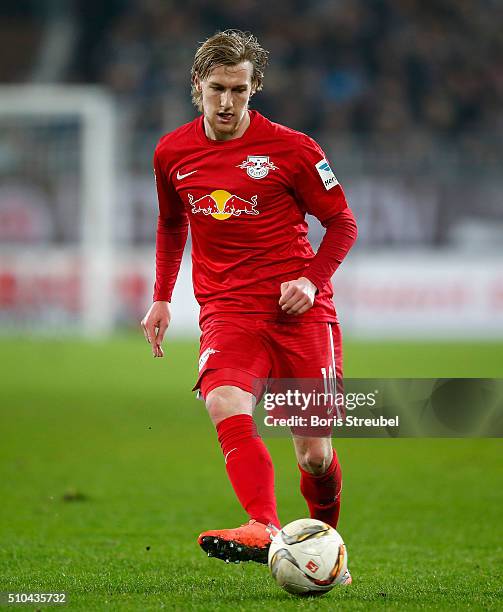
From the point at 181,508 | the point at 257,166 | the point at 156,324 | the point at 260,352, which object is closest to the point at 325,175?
the point at 257,166

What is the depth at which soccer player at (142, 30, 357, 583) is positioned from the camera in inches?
174

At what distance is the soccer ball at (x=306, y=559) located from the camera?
399 cm

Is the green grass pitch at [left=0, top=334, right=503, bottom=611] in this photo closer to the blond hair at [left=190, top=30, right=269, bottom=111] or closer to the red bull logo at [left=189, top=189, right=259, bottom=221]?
the red bull logo at [left=189, top=189, right=259, bottom=221]

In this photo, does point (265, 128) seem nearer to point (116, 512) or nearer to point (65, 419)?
point (116, 512)

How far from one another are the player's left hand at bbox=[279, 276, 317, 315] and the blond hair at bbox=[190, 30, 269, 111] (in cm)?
83

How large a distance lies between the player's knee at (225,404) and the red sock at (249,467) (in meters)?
0.02

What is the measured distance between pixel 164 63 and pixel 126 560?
19.5 m

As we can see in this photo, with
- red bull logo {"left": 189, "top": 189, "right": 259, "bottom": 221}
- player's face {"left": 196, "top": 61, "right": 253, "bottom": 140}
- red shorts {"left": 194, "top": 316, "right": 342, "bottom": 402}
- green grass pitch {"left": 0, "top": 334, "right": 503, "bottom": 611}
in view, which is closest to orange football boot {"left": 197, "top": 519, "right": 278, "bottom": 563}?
green grass pitch {"left": 0, "top": 334, "right": 503, "bottom": 611}

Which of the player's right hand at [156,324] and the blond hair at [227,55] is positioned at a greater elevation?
the blond hair at [227,55]

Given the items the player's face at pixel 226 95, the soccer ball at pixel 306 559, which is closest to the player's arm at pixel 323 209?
the player's face at pixel 226 95

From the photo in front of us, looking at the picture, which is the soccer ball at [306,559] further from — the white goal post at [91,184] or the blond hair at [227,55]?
the white goal post at [91,184]

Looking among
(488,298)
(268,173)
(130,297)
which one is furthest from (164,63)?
(268,173)

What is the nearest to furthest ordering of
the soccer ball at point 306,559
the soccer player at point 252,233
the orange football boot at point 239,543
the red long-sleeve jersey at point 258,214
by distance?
the orange football boot at point 239,543 → the soccer ball at point 306,559 → the soccer player at point 252,233 → the red long-sleeve jersey at point 258,214

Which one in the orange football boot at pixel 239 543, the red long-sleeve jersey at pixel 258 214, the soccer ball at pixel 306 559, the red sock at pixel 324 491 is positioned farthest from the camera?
the red sock at pixel 324 491
